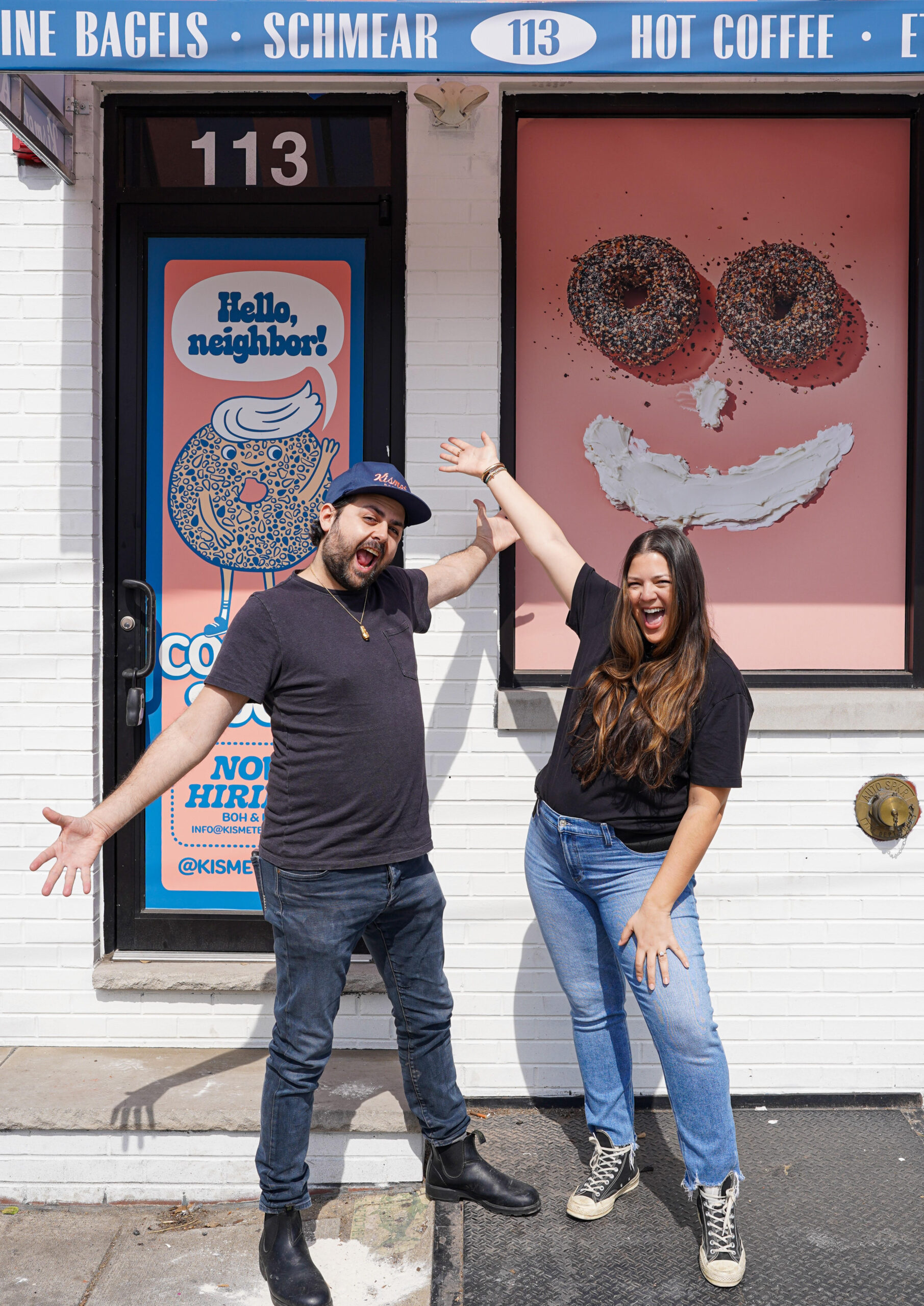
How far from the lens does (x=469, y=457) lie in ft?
10.5

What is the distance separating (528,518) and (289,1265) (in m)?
2.14

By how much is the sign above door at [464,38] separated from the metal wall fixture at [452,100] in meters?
0.80

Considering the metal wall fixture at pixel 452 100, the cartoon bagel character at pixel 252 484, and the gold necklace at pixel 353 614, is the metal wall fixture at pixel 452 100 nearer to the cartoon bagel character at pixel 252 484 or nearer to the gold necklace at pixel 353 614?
the cartoon bagel character at pixel 252 484

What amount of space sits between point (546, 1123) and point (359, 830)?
1.50 m

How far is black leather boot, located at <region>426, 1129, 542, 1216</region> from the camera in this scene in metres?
2.95

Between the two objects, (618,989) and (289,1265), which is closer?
(289,1265)

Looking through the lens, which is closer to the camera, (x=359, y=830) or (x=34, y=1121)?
(x=359, y=830)

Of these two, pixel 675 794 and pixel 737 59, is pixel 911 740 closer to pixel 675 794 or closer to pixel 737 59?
pixel 675 794

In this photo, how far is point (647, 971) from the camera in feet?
8.77

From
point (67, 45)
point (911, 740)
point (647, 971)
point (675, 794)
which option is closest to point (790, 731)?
point (911, 740)

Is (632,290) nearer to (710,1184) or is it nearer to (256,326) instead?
(256,326)

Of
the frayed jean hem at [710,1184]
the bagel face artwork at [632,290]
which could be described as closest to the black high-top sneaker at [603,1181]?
the frayed jean hem at [710,1184]

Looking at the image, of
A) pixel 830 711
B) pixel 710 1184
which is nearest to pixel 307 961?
pixel 710 1184

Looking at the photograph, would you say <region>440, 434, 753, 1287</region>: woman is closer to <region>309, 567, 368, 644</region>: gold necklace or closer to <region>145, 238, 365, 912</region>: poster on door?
<region>309, 567, 368, 644</region>: gold necklace
